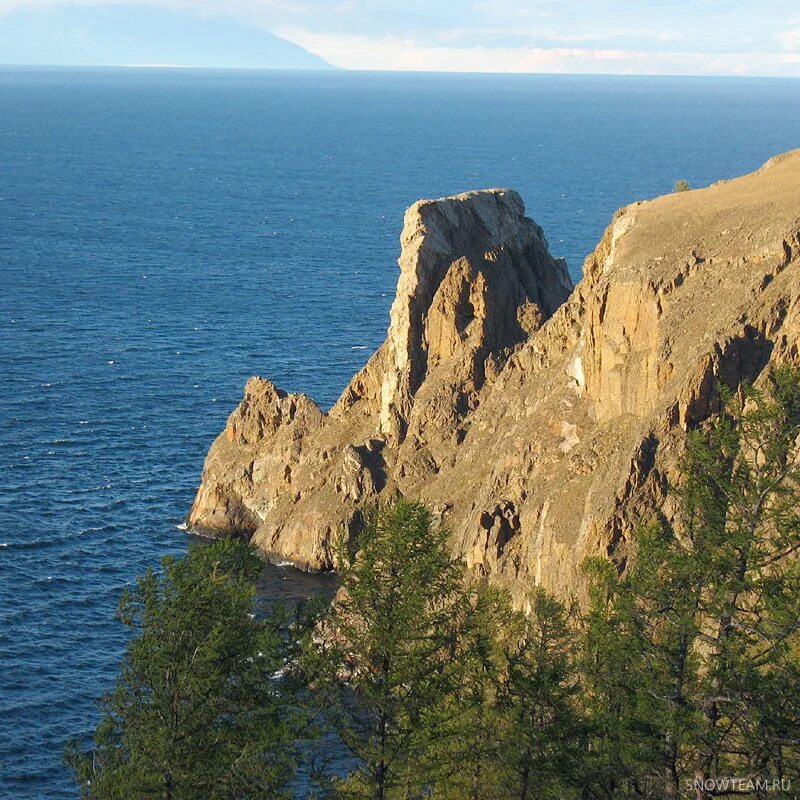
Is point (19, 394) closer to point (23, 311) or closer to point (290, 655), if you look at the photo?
point (23, 311)

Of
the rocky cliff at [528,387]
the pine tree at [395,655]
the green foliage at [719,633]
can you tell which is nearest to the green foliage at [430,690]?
the pine tree at [395,655]

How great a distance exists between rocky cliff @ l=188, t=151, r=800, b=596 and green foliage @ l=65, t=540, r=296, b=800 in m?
31.9

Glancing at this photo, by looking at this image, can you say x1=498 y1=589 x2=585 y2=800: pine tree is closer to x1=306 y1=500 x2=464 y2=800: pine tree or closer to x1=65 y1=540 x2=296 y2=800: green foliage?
x1=306 y1=500 x2=464 y2=800: pine tree

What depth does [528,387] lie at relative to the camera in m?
90.0

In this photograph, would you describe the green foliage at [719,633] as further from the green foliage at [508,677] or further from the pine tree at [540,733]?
the pine tree at [540,733]

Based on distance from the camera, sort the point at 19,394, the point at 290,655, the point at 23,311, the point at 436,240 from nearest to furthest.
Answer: the point at 290,655 → the point at 436,240 → the point at 19,394 → the point at 23,311

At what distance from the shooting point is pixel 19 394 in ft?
422

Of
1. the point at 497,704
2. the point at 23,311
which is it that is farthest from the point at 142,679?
the point at 23,311

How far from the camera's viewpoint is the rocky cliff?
7556 centimetres

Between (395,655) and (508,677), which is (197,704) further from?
(508,677)

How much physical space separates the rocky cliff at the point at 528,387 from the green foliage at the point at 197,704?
31.9m

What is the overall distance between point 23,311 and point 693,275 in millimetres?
101770

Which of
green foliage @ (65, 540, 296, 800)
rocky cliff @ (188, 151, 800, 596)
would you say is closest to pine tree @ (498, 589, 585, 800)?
green foliage @ (65, 540, 296, 800)

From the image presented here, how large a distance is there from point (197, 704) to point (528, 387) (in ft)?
162
